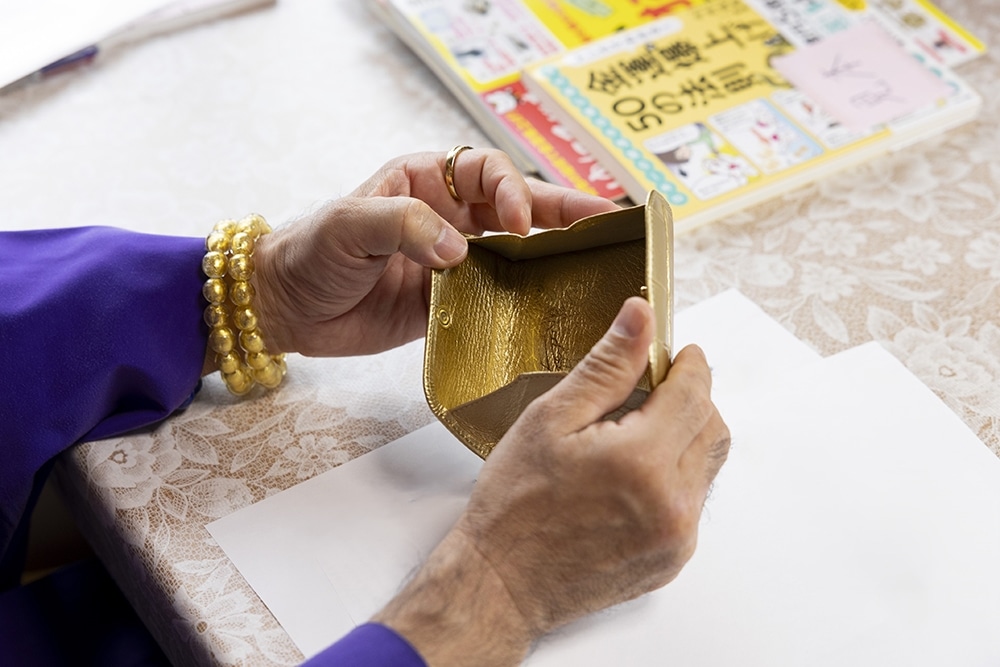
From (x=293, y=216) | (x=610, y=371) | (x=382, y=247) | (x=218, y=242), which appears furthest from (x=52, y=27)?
(x=610, y=371)

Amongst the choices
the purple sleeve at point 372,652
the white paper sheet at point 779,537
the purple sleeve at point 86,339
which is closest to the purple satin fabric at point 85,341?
the purple sleeve at point 86,339

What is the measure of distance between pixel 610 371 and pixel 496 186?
25 centimetres

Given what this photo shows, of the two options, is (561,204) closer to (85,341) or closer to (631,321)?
(631,321)

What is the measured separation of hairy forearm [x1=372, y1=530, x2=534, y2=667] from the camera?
56cm

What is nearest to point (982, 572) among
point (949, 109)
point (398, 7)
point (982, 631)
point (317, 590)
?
point (982, 631)

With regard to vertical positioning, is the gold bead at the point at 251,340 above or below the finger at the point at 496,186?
below

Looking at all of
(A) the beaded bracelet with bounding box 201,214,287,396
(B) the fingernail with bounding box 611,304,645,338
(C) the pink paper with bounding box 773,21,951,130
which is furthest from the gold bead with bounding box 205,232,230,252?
(C) the pink paper with bounding box 773,21,951,130

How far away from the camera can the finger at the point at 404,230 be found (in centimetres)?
67

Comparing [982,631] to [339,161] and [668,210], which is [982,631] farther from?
[339,161]

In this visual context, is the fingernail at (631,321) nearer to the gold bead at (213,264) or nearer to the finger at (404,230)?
the finger at (404,230)

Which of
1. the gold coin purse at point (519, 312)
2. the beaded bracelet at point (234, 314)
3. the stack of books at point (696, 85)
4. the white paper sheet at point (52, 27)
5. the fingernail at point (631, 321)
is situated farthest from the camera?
the white paper sheet at point (52, 27)

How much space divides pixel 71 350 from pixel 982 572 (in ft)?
2.10

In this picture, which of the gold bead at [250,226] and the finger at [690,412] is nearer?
the finger at [690,412]

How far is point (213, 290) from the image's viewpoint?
75cm
